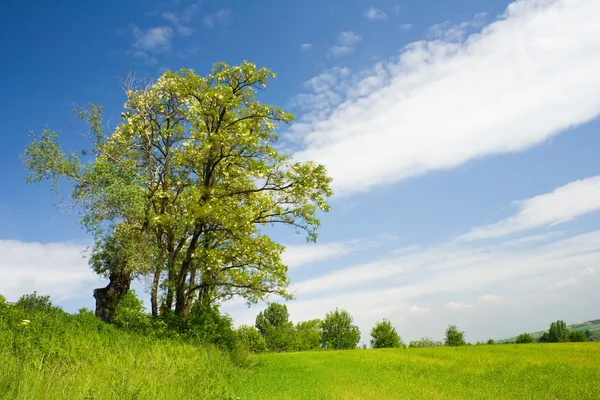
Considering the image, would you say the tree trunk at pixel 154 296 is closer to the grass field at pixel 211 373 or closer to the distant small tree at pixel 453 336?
the grass field at pixel 211 373

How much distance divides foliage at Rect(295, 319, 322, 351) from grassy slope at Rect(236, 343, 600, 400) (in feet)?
199

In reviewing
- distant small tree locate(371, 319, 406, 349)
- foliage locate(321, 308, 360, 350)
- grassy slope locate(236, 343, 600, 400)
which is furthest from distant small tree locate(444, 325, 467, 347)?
grassy slope locate(236, 343, 600, 400)

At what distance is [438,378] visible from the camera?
1798 centimetres

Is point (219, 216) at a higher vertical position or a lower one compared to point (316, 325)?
higher

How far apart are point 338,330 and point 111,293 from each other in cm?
6854

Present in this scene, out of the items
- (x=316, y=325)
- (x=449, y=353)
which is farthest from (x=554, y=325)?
(x=449, y=353)

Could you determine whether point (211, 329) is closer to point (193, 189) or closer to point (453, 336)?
point (193, 189)

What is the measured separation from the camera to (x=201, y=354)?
1795 centimetres

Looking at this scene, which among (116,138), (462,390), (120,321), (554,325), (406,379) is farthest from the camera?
(554,325)

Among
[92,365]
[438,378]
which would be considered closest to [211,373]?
[92,365]

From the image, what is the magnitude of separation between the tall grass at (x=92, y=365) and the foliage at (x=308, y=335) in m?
68.1

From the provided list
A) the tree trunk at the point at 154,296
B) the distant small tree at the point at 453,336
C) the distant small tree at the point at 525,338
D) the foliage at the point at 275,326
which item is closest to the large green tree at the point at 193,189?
the tree trunk at the point at 154,296

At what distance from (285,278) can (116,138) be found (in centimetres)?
1479

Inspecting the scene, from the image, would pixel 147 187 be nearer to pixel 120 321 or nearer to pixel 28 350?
pixel 120 321
